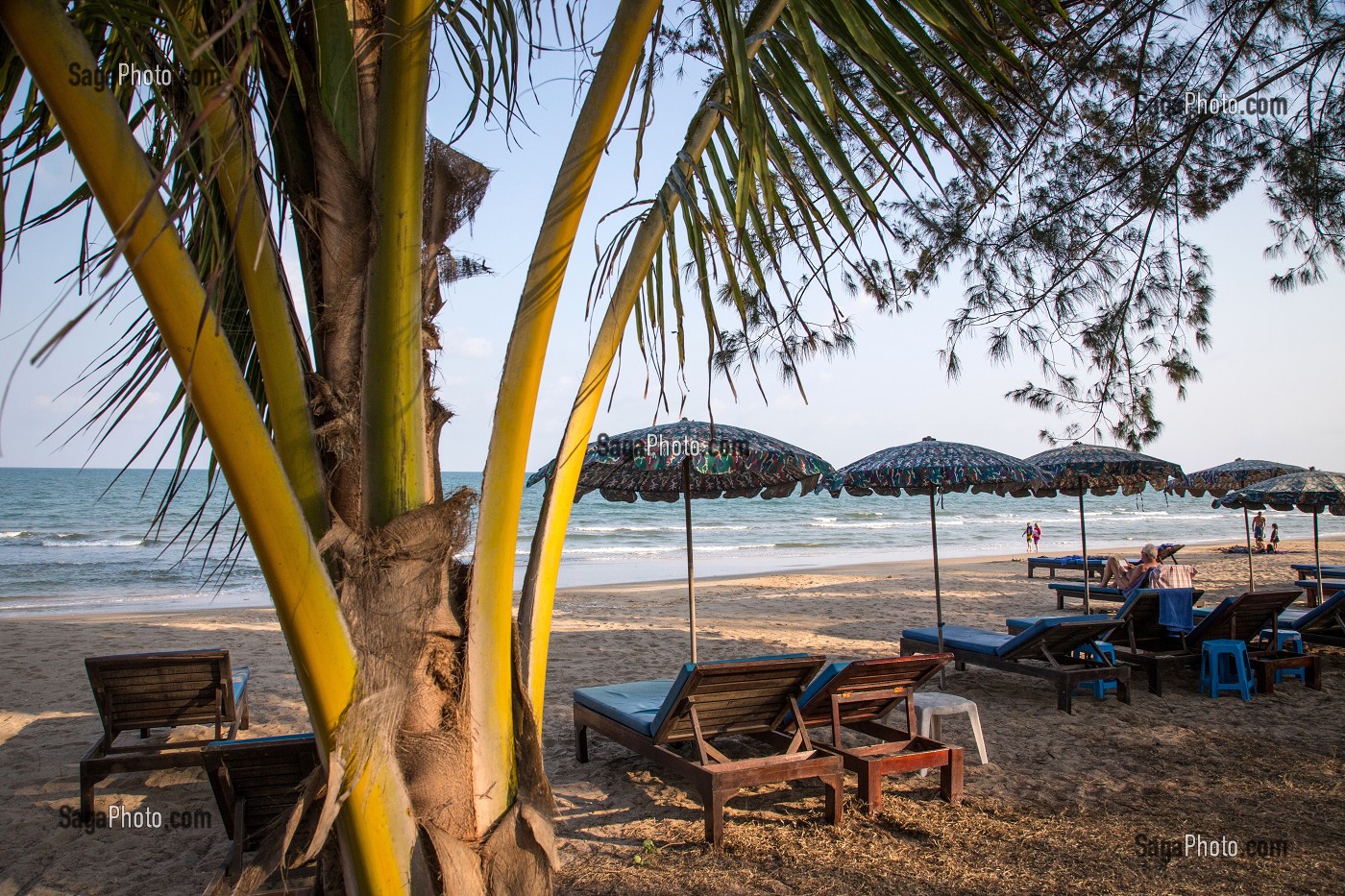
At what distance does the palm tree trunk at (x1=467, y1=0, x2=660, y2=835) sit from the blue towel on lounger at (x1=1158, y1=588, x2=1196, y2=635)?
291 inches

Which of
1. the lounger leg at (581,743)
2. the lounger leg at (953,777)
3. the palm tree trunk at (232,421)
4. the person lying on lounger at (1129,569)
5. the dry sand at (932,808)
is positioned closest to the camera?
the palm tree trunk at (232,421)

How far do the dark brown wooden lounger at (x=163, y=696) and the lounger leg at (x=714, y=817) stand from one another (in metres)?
2.74

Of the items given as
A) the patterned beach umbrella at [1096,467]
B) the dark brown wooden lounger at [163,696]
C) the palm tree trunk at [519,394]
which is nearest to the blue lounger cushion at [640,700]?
the dark brown wooden lounger at [163,696]

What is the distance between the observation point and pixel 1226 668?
7168mm

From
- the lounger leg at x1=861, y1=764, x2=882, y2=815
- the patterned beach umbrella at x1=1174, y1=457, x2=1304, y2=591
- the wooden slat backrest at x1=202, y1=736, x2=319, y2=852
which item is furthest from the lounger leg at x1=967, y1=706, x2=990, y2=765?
the patterned beach umbrella at x1=1174, y1=457, x2=1304, y2=591

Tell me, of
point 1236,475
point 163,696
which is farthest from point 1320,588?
point 163,696

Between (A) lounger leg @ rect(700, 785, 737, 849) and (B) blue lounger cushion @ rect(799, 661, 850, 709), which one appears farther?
(B) blue lounger cushion @ rect(799, 661, 850, 709)

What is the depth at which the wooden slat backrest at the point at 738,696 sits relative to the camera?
4.47 m

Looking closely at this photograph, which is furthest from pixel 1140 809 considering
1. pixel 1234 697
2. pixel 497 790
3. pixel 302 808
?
pixel 302 808

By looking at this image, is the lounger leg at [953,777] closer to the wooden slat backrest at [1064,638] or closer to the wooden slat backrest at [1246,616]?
the wooden slat backrest at [1064,638]

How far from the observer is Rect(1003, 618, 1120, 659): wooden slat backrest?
6.62 meters

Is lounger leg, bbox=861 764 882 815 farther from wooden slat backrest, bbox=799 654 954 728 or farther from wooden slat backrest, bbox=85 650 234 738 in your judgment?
wooden slat backrest, bbox=85 650 234 738

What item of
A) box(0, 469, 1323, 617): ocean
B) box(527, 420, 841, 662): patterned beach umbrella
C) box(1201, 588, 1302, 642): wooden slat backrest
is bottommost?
box(0, 469, 1323, 617): ocean

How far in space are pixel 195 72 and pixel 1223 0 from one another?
637 centimetres
